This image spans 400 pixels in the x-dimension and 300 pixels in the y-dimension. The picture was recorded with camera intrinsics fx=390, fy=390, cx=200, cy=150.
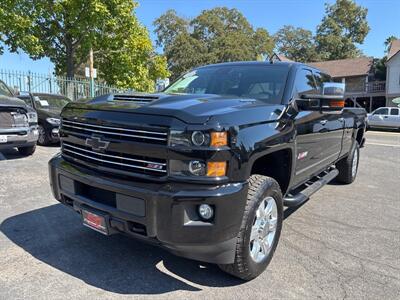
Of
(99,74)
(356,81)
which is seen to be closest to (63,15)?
(99,74)

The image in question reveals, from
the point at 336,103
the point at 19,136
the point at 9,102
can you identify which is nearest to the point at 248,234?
the point at 336,103

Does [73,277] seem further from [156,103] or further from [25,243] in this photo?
[156,103]

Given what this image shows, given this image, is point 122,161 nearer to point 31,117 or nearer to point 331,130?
point 331,130

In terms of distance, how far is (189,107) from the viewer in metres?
2.99

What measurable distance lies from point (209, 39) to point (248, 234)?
56.2 metres

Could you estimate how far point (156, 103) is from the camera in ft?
10.5

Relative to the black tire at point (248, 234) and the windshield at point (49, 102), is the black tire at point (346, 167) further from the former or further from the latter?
the windshield at point (49, 102)

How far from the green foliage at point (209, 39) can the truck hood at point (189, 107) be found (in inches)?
1940

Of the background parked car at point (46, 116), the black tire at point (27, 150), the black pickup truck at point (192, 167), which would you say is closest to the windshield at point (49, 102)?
the background parked car at point (46, 116)

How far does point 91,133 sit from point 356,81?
45.2 m

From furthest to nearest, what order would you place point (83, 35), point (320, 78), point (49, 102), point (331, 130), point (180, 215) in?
point (83, 35) < point (49, 102) < point (320, 78) < point (331, 130) < point (180, 215)

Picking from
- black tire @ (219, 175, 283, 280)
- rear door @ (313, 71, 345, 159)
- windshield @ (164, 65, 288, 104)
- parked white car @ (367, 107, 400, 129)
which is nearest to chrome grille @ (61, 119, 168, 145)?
black tire @ (219, 175, 283, 280)

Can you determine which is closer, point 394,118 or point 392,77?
point 394,118

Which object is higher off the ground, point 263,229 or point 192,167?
point 192,167
